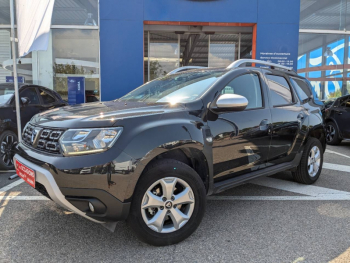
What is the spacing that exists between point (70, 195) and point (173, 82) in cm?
192

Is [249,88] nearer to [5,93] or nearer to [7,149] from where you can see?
[7,149]

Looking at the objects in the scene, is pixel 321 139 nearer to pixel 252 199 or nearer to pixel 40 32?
pixel 252 199

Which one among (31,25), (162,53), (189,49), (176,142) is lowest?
(176,142)

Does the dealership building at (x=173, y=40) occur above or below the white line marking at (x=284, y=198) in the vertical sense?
above

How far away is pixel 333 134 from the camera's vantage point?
7.85m

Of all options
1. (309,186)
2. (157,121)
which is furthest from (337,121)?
(157,121)

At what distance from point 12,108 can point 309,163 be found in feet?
16.5

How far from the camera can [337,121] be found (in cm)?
764

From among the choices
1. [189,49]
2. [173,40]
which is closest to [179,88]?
[173,40]

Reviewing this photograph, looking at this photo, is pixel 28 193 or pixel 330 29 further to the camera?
pixel 330 29

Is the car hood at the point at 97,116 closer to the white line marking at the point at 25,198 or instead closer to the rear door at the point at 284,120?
the white line marking at the point at 25,198

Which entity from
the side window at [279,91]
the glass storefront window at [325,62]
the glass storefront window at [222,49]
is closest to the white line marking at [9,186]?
the side window at [279,91]

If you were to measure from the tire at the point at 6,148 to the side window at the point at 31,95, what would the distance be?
857mm

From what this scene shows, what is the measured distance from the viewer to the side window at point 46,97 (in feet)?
19.2
